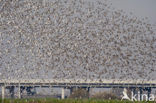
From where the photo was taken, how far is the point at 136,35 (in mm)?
52688

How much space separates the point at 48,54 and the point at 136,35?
29.1ft

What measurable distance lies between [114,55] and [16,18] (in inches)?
543

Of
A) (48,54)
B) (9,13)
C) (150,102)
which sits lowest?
(150,102)

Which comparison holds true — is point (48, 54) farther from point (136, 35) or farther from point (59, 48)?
point (136, 35)

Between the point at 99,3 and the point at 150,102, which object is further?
the point at 99,3

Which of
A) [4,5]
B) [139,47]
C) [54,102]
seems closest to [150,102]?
[54,102]

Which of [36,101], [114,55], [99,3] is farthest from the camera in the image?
[114,55]

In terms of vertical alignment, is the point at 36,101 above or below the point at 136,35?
below

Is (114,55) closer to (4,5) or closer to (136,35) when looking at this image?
(136,35)

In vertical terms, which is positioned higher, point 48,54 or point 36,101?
point 48,54

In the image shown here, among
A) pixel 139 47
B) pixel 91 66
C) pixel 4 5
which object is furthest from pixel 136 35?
pixel 4 5

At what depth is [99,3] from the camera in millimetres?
46844

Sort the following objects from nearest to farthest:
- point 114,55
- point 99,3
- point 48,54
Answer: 1. point 99,3
2. point 48,54
3. point 114,55

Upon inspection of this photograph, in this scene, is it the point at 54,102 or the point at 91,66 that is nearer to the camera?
the point at 54,102
